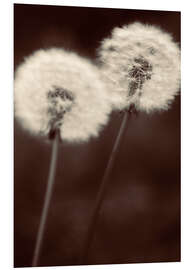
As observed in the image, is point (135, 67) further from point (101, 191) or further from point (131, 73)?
point (101, 191)

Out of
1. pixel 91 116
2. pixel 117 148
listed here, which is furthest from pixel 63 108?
pixel 117 148

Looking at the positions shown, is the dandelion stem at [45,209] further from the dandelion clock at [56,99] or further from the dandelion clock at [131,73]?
the dandelion clock at [131,73]

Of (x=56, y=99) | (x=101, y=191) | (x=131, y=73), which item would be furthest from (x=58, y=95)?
(x=101, y=191)

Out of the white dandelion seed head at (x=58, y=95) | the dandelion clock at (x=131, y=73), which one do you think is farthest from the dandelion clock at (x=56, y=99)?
the dandelion clock at (x=131, y=73)

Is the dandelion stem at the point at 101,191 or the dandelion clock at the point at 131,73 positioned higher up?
the dandelion clock at the point at 131,73

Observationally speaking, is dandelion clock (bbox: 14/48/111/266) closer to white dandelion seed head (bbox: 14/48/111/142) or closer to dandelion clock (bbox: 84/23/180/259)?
white dandelion seed head (bbox: 14/48/111/142)
